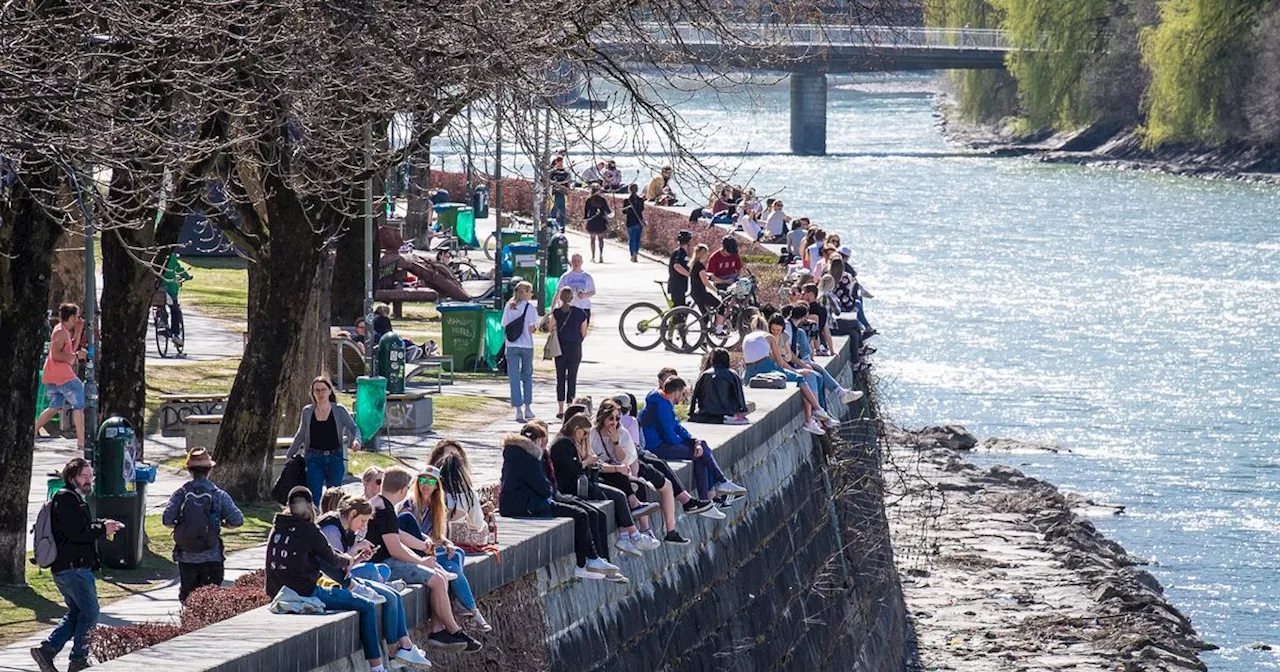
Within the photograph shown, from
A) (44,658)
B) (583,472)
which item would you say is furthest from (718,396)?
(44,658)

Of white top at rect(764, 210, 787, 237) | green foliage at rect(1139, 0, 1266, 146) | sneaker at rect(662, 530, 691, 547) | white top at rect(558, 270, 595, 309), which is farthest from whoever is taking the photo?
green foliage at rect(1139, 0, 1266, 146)

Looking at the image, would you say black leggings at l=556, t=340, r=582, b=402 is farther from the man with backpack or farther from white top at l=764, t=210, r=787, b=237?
white top at l=764, t=210, r=787, b=237

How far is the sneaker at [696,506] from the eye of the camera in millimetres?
15680

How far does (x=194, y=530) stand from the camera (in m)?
13.0

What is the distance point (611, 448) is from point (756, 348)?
20.2 feet

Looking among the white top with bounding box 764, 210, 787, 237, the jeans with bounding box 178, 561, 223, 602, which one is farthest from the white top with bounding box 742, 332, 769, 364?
the white top with bounding box 764, 210, 787, 237

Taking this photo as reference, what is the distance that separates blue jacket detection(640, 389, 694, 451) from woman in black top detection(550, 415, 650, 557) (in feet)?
5.31

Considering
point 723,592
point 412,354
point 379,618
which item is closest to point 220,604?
point 379,618

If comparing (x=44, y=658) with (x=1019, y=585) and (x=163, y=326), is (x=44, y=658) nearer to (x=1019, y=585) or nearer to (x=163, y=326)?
(x=163, y=326)

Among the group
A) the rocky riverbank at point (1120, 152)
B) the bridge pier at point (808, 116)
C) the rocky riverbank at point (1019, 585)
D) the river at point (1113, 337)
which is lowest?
the rocky riverbank at point (1019, 585)

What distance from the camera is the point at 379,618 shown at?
10750 millimetres

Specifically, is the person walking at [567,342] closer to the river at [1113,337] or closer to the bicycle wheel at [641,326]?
the river at [1113,337]

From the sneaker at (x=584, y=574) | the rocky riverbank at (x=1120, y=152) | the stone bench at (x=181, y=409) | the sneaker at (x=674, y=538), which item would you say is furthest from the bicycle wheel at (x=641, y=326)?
the rocky riverbank at (x=1120, y=152)

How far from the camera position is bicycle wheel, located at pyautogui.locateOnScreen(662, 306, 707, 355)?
28.0 m
